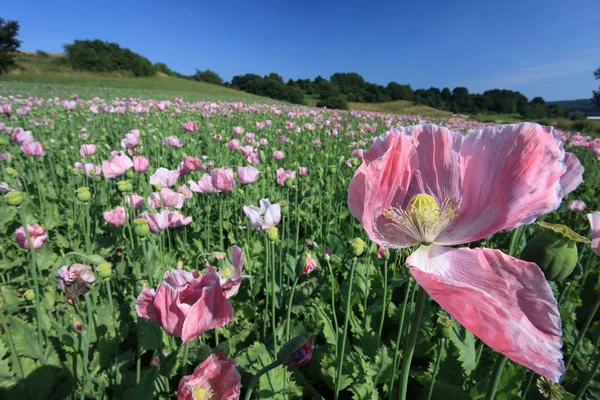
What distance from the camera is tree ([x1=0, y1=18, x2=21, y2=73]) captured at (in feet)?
116

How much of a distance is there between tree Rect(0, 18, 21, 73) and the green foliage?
5212 mm

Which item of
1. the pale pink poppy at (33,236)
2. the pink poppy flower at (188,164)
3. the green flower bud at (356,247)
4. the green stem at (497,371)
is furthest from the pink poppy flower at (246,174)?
the green stem at (497,371)

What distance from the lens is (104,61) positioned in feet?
131

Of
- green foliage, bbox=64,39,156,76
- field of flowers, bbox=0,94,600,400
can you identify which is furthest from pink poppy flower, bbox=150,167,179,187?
green foliage, bbox=64,39,156,76

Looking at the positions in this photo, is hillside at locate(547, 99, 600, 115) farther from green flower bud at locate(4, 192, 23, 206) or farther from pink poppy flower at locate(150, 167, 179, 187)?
green flower bud at locate(4, 192, 23, 206)

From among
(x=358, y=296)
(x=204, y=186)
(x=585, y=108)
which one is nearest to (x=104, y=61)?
(x=204, y=186)

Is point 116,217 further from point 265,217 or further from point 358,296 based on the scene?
point 358,296

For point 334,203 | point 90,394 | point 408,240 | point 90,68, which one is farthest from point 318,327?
point 90,68

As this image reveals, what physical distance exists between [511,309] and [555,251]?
249 millimetres

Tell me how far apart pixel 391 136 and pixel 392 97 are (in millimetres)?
32241

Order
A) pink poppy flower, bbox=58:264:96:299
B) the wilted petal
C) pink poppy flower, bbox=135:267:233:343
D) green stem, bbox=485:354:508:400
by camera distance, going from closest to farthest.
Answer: the wilted petal, green stem, bbox=485:354:508:400, pink poppy flower, bbox=135:267:233:343, pink poppy flower, bbox=58:264:96:299

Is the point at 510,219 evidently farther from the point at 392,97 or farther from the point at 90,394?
the point at 392,97

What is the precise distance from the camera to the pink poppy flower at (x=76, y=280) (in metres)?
1.12

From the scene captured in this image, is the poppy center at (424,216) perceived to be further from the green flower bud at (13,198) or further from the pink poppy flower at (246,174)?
the pink poppy flower at (246,174)
